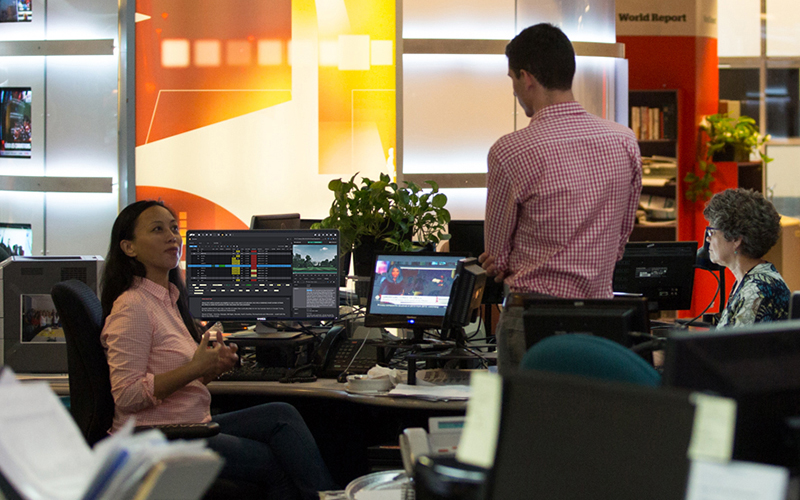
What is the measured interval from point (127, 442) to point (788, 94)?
348 inches

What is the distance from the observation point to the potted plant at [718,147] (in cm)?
666

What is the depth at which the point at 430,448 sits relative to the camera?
5.41 feet

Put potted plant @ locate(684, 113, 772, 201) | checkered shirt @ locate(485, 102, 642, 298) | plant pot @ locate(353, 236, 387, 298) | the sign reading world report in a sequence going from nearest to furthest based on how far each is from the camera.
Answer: checkered shirt @ locate(485, 102, 642, 298)
plant pot @ locate(353, 236, 387, 298)
potted plant @ locate(684, 113, 772, 201)
the sign reading world report

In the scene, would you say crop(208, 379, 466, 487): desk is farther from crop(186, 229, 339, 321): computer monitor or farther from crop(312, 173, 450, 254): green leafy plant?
crop(312, 173, 450, 254): green leafy plant

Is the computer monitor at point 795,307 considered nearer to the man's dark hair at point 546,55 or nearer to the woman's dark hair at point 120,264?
the man's dark hair at point 546,55

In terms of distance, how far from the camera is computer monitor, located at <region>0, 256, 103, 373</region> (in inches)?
115

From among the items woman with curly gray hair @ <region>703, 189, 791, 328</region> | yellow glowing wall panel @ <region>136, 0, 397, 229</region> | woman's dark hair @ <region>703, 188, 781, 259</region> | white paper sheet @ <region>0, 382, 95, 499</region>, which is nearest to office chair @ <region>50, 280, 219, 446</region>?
white paper sheet @ <region>0, 382, 95, 499</region>

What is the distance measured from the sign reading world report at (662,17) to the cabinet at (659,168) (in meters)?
0.53

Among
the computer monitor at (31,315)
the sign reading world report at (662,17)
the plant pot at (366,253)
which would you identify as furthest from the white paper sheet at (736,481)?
the sign reading world report at (662,17)

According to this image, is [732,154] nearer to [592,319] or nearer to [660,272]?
[660,272]

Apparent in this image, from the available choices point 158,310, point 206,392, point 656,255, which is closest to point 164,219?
point 158,310

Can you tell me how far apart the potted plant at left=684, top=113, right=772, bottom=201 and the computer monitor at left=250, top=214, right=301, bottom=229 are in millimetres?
4342

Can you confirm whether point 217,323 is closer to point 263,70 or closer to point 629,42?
point 263,70

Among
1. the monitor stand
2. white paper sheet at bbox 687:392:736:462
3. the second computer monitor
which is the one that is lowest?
the monitor stand
